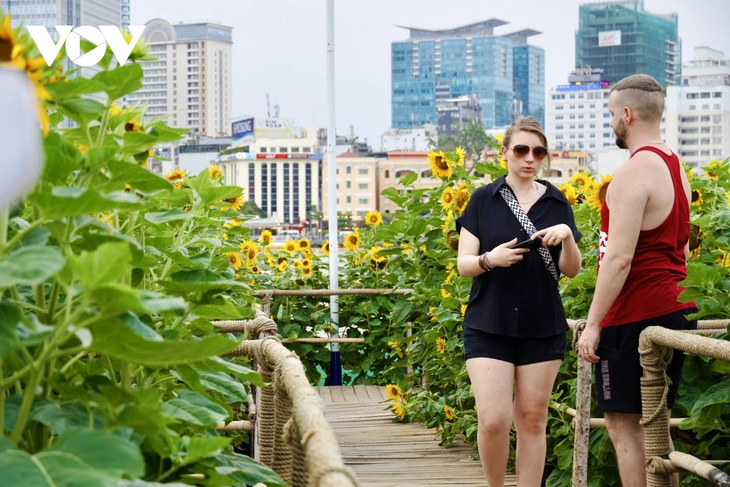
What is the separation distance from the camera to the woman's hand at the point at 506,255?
2246mm

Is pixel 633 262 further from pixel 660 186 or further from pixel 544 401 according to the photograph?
pixel 544 401

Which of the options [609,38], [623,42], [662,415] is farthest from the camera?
[623,42]

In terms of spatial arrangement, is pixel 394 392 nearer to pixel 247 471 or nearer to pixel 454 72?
pixel 247 471

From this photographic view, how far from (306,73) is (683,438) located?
91.8 m

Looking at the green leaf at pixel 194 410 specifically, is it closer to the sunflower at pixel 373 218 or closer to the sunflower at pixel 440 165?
the sunflower at pixel 440 165

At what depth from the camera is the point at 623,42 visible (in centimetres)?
13300

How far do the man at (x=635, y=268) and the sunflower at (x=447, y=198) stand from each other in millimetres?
1553

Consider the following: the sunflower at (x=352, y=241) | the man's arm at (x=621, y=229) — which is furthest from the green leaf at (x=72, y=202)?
the sunflower at (x=352, y=241)

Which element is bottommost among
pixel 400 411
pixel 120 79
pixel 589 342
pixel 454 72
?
pixel 400 411

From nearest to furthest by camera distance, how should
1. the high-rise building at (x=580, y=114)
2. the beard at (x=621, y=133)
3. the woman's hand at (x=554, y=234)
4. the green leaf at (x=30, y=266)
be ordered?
the green leaf at (x=30, y=266) → the beard at (x=621, y=133) → the woman's hand at (x=554, y=234) → the high-rise building at (x=580, y=114)

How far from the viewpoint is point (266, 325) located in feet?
6.29

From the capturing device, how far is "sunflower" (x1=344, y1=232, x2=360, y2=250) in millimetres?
5590

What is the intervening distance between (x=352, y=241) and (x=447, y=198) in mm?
2000

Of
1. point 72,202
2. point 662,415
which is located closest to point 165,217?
point 72,202
